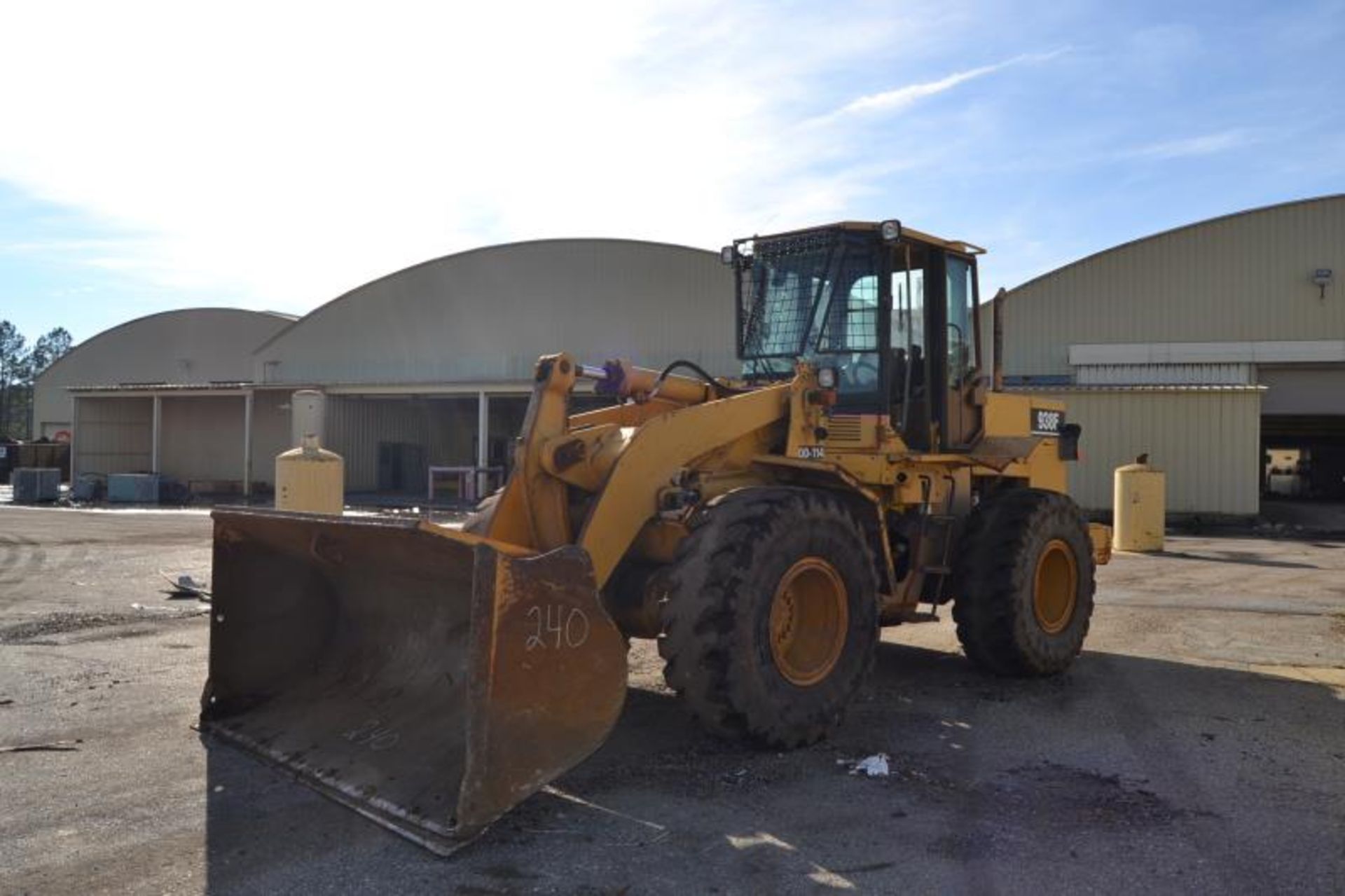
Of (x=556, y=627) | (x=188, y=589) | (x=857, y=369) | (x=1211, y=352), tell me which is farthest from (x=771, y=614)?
(x=1211, y=352)

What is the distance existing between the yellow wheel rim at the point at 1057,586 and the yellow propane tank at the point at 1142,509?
12364 mm

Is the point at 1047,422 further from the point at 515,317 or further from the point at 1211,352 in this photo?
the point at 515,317

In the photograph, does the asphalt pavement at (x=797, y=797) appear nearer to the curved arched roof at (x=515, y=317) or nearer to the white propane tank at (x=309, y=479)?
the white propane tank at (x=309, y=479)

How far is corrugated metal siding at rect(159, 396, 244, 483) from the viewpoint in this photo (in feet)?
126

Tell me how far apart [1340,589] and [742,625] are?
1195 cm

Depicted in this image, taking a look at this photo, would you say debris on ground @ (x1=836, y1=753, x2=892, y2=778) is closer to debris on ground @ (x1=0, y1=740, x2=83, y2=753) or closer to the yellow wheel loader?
the yellow wheel loader

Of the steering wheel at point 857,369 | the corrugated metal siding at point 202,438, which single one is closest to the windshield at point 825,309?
the steering wheel at point 857,369

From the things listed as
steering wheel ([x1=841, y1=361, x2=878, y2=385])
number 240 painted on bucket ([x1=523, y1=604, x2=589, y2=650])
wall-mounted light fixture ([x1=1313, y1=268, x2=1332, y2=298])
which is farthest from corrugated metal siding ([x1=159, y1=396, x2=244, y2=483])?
number 240 painted on bucket ([x1=523, y1=604, x2=589, y2=650])

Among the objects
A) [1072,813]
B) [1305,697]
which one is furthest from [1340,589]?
[1072,813]

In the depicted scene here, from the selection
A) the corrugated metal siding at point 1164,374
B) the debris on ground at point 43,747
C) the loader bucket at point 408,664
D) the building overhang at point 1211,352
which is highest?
the building overhang at point 1211,352

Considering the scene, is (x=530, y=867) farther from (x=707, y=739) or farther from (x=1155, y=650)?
(x=1155, y=650)

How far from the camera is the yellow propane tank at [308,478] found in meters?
15.5

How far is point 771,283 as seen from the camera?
24.7 feet

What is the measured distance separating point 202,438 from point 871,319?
37111 mm
